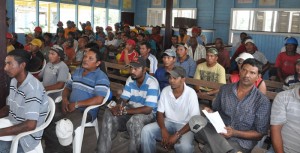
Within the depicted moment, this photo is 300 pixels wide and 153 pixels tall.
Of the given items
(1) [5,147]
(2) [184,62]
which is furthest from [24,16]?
(1) [5,147]

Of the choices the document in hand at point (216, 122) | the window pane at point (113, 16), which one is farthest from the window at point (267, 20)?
the document in hand at point (216, 122)

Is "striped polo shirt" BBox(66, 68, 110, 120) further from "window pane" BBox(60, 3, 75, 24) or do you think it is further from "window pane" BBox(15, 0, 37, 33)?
"window pane" BBox(60, 3, 75, 24)

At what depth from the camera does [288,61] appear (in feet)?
17.0

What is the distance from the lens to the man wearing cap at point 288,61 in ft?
16.8

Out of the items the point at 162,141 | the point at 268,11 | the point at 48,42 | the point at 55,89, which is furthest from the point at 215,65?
the point at 268,11

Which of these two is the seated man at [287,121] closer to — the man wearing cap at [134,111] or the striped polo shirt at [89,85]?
the man wearing cap at [134,111]

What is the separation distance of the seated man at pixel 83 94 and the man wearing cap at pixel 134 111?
222mm

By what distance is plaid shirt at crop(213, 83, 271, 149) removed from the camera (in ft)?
8.25

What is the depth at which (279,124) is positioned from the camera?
2.39 m

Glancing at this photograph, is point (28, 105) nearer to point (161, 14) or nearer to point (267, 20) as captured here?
point (267, 20)

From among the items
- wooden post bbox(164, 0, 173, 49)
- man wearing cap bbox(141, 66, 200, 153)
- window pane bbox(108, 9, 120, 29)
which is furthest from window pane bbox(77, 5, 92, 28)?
man wearing cap bbox(141, 66, 200, 153)

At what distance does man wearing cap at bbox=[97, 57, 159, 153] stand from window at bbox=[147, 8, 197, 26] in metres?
13.5

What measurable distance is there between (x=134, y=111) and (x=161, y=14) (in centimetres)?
1493

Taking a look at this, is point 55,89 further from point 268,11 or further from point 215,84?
point 268,11
